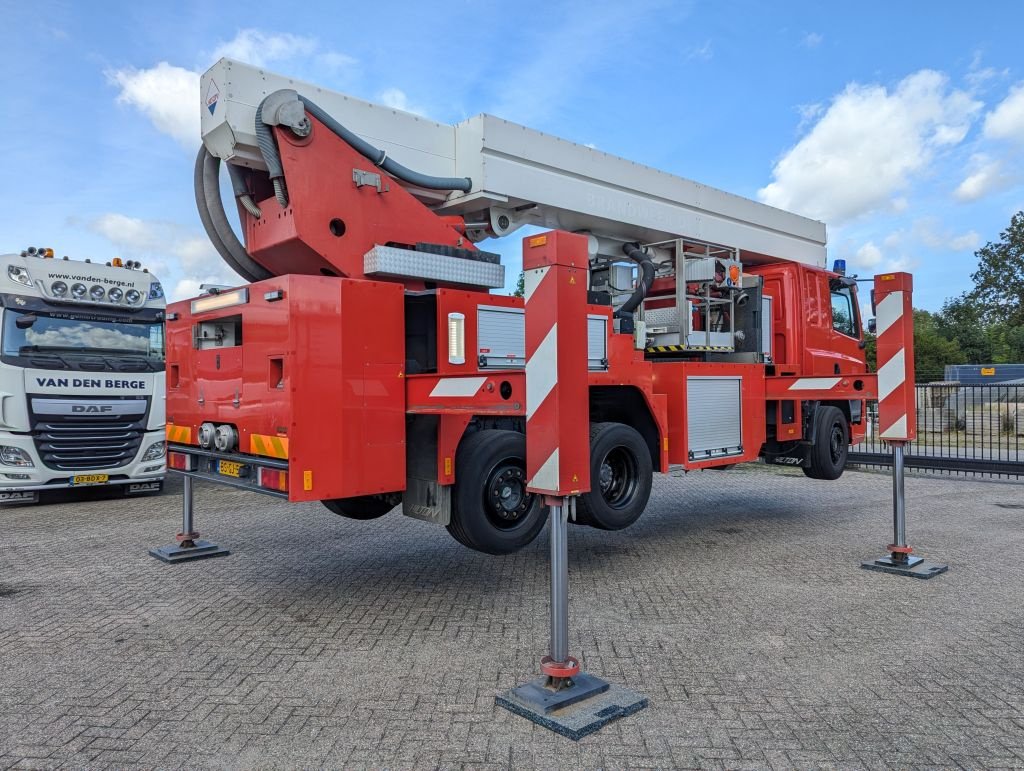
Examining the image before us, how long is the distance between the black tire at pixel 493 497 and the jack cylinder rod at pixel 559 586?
1.32 m

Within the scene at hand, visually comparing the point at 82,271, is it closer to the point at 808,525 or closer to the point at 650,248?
the point at 650,248

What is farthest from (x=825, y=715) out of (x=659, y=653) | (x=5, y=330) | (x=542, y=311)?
(x=5, y=330)

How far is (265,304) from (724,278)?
5.02 m

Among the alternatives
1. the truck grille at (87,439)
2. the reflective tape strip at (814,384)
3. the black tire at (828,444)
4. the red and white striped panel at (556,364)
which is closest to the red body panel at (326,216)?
the red and white striped panel at (556,364)

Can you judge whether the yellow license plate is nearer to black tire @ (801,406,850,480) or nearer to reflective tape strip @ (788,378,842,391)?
reflective tape strip @ (788,378,842,391)

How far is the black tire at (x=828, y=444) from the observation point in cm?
867

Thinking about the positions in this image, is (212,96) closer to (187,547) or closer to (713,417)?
(187,547)

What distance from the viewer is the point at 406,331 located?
5352 mm

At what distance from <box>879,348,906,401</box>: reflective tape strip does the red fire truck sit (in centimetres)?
126

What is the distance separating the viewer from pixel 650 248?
305 inches

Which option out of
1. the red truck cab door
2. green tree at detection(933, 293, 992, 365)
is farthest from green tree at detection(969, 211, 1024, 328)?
the red truck cab door

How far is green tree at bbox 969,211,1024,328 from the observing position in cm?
5550

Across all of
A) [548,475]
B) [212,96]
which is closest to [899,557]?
[548,475]

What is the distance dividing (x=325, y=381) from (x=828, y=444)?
21.4ft
